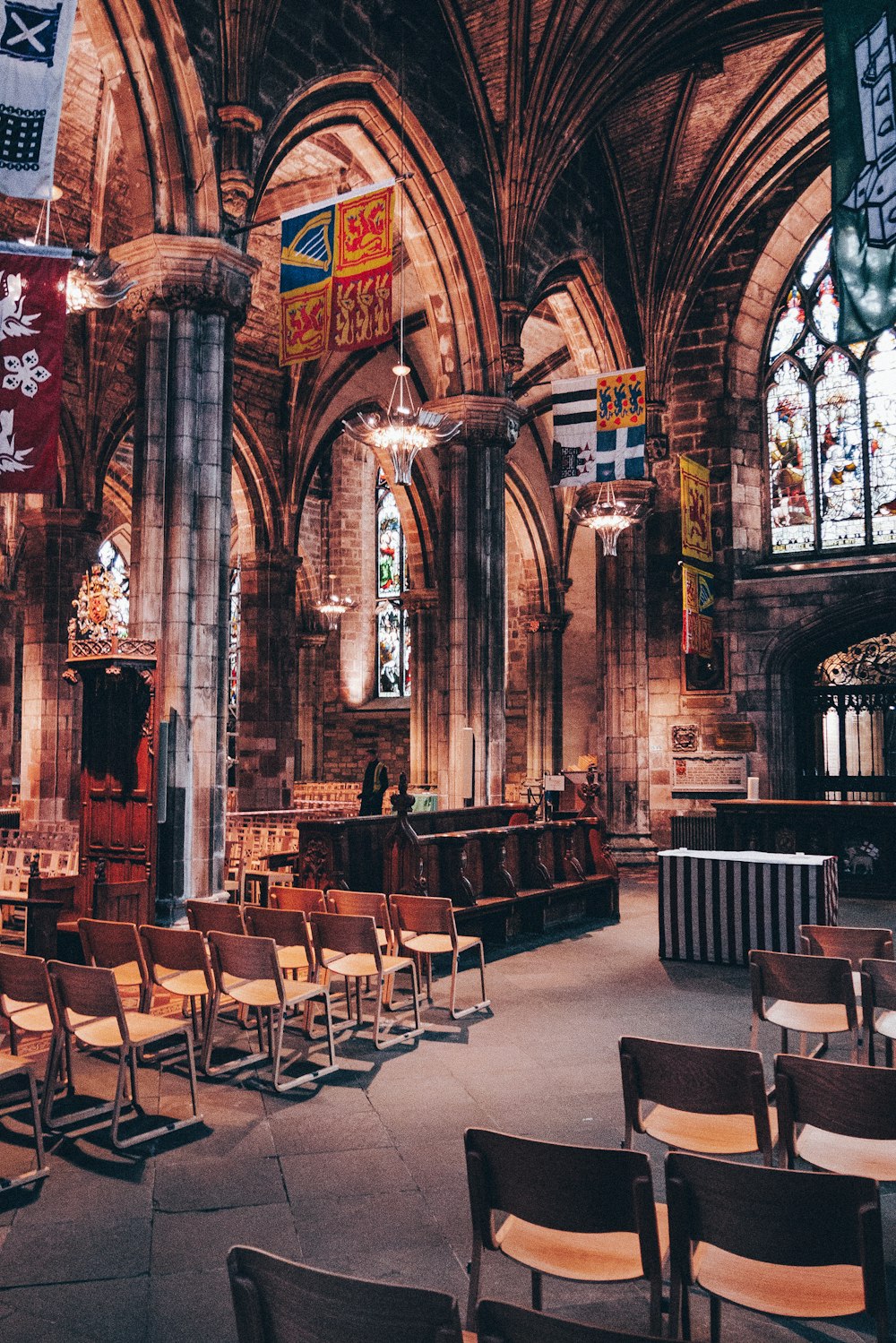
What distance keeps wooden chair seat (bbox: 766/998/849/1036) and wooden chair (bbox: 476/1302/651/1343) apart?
3682 mm

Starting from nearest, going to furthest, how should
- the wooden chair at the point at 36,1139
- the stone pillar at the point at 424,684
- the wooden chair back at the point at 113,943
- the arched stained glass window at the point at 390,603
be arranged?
1. the wooden chair at the point at 36,1139
2. the wooden chair back at the point at 113,943
3. the stone pillar at the point at 424,684
4. the arched stained glass window at the point at 390,603

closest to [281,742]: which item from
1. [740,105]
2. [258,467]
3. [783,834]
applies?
[258,467]

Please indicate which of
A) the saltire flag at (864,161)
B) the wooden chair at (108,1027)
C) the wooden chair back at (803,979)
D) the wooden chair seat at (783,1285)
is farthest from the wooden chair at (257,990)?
the saltire flag at (864,161)

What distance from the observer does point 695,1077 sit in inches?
140

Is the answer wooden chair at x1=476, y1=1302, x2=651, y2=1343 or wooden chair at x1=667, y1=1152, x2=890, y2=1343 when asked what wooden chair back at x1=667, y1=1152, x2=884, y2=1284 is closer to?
wooden chair at x1=667, y1=1152, x2=890, y2=1343

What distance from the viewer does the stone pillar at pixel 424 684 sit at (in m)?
21.5

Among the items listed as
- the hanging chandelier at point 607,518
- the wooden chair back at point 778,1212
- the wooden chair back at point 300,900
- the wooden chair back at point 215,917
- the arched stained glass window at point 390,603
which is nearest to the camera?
the wooden chair back at point 778,1212

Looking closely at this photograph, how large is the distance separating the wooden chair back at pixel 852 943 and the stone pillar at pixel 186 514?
18.1ft

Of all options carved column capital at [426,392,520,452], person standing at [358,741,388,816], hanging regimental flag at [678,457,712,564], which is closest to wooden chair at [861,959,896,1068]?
→ person standing at [358,741,388,816]

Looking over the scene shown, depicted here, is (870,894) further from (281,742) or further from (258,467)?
(258,467)

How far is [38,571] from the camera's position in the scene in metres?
18.6

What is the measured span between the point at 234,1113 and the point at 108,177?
14298 mm

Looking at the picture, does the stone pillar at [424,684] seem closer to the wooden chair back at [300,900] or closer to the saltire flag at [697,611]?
the saltire flag at [697,611]

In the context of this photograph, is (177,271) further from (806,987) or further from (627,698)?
(627,698)
